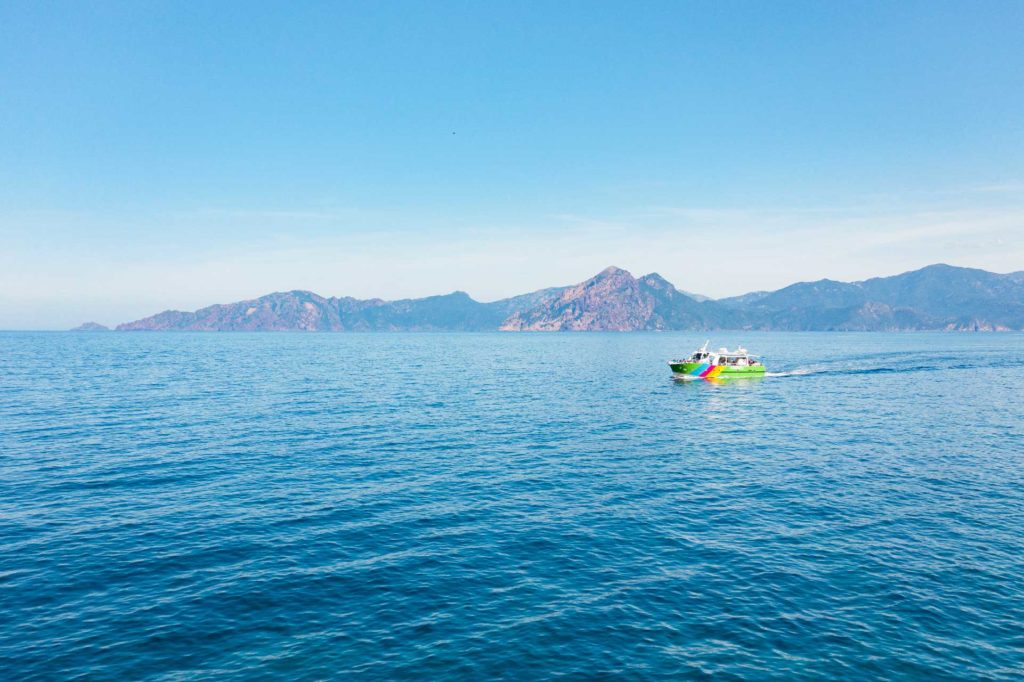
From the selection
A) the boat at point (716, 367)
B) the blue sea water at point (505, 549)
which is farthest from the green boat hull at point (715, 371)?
the blue sea water at point (505, 549)

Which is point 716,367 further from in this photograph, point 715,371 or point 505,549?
point 505,549

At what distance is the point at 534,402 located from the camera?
83.7 m

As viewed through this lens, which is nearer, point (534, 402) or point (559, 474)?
point (559, 474)

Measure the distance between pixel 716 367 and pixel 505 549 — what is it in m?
97.6

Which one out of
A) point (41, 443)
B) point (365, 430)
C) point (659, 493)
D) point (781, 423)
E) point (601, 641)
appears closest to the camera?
point (601, 641)

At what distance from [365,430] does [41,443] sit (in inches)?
1207

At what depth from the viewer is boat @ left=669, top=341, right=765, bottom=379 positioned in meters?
115

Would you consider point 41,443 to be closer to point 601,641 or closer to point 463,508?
point 463,508

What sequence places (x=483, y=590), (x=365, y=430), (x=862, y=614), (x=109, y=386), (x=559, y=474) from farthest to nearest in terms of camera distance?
(x=109, y=386), (x=365, y=430), (x=559, y=474), (x=483, y=590), (x=862, y=614)

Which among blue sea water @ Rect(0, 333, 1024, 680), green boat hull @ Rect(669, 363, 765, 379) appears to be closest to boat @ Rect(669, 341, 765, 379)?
green boat hull @ Rect(669, 363, 765, 379)

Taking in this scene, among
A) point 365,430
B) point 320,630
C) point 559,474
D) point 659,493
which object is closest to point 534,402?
point 365,430

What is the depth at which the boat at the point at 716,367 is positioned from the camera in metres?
115

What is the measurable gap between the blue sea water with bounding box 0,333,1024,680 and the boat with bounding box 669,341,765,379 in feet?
164

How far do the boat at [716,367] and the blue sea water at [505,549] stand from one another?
4991 centimetres
